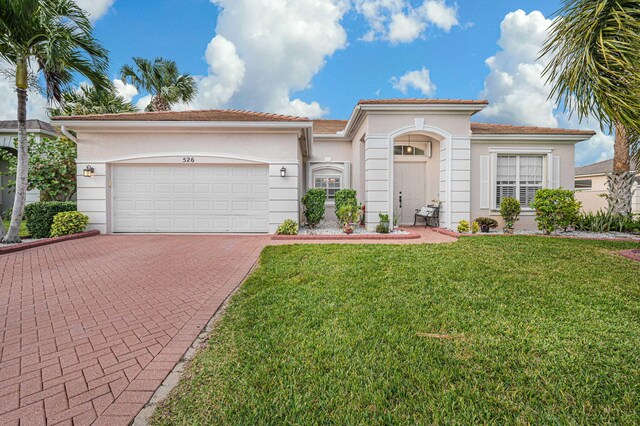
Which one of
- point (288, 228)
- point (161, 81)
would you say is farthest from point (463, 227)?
point (161, 81)

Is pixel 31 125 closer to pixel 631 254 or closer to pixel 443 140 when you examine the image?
pixel 443 140

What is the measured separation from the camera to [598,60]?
17.1ft

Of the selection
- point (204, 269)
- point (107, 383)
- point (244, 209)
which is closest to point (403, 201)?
point (244, 209)

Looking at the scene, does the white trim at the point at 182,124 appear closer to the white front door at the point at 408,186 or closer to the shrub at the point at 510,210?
the white front door at the point at 408,186

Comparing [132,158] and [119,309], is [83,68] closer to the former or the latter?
[132,158]

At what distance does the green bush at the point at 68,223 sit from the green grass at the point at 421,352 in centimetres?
793

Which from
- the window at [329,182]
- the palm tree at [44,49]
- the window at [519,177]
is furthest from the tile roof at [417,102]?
the palm tree at [44,49]

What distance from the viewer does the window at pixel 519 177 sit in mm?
10766

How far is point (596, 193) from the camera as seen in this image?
13.4 m

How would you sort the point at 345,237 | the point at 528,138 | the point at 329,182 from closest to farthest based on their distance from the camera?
the point at 345,237 → the point at 528,138 → the point at 329,182

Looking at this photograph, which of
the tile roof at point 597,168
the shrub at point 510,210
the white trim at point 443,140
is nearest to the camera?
the shrub at point 510,210

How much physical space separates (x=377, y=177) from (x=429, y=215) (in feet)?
8.92

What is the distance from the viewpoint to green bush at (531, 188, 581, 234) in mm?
8438

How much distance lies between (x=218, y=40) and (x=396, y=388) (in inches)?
753
